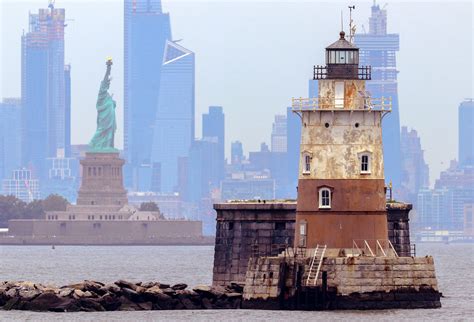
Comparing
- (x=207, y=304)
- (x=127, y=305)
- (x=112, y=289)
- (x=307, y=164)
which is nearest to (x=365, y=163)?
(x=307, y=164)

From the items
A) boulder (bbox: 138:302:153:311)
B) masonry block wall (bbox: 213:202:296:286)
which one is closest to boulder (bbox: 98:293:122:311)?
boulder (bbox: 138:302:153:311)

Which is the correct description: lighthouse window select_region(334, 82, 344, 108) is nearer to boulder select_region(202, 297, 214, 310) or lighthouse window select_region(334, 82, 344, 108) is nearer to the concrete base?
the concrete base

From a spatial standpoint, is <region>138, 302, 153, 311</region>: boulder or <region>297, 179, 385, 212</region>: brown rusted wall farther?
<region>138, 302, 153, 311</region>: boulder

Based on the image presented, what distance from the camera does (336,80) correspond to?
2520 inches

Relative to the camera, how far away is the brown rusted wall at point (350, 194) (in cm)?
6328

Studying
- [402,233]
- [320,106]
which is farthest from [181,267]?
[320,106]

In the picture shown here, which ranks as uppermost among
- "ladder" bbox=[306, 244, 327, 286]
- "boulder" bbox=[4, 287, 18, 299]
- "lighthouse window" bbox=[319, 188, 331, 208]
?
"lighthouse window" bbox=[319, 188, 331, 208]

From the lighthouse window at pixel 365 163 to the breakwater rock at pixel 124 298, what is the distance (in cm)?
590

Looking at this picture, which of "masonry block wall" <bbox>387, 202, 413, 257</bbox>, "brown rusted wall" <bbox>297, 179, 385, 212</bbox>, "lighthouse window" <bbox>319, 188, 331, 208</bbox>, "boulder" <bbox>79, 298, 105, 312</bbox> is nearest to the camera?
"brown rusted wall" <bbox>297, 179, 385, 212</bbox>

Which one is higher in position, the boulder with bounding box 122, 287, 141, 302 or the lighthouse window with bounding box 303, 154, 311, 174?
the lighthouse window with bounding box 303, 154, 311, 174

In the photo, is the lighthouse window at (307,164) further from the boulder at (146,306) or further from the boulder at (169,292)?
the boulder at (146,306)

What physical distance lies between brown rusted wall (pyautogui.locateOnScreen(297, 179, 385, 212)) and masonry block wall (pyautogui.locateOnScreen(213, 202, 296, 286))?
6.72m

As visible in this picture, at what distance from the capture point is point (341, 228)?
207ft

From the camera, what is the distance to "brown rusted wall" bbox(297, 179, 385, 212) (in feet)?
208
